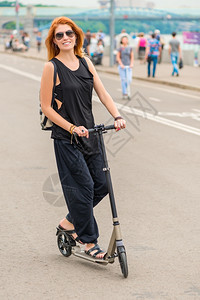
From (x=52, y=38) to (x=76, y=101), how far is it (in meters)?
0.51

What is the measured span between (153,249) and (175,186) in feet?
8.11

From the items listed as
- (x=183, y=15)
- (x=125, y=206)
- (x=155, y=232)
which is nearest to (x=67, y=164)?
(x=155, y=232)

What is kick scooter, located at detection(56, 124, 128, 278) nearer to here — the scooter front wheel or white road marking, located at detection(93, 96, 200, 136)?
the scooter front wheel

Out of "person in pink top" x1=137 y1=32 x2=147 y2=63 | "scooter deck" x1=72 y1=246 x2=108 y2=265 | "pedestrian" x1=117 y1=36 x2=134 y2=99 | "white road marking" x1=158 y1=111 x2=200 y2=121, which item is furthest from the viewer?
"person in pink top" x1=137 y1=32 x2=147 y2=63

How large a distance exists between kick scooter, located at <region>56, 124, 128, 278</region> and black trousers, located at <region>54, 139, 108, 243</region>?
0.13m

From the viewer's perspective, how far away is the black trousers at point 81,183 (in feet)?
15.7

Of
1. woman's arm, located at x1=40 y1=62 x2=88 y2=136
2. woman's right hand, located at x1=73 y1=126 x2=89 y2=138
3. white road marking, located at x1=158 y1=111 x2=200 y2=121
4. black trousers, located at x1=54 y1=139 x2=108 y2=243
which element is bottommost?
white road marking, located at x1=158 y1=111 x2=200 y2=121

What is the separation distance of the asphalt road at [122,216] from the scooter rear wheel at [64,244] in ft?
0.19

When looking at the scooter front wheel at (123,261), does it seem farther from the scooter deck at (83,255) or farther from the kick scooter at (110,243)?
the scooter deck at (83,255)

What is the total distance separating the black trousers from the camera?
15.7 ft

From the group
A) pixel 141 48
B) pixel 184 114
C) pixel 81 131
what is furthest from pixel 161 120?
pixel 141 48

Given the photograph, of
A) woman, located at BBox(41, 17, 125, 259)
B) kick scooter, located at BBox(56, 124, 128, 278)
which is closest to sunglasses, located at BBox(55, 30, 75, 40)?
woman, located at BBox(41, 17, 125, 259)

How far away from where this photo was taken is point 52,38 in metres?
4.86

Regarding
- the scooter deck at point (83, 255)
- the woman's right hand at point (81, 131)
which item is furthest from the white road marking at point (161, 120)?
the woman's right hand at point (81, 131)
